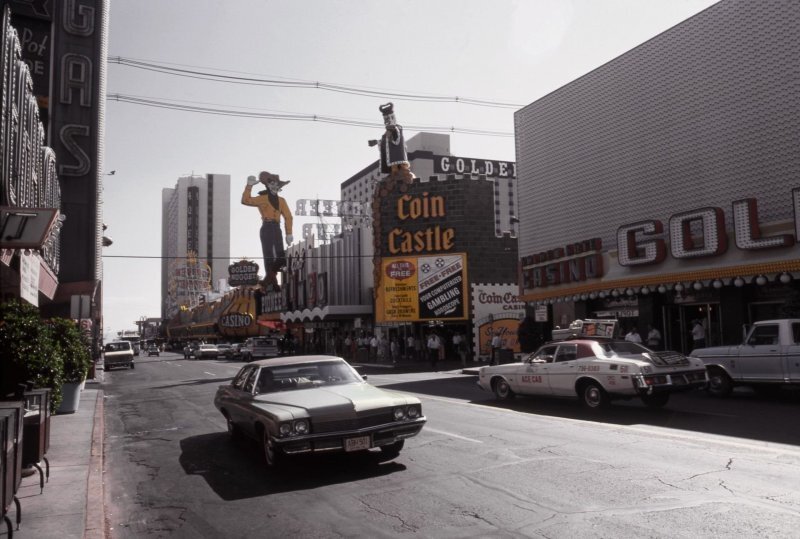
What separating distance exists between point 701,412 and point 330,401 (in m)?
8.09

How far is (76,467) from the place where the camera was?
8898mm

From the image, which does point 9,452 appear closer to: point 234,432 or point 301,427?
point 301,427

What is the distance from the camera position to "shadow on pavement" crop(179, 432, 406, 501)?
24.4 ft

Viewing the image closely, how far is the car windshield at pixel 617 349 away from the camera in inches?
508

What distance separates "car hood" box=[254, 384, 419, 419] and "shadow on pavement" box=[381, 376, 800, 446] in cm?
492

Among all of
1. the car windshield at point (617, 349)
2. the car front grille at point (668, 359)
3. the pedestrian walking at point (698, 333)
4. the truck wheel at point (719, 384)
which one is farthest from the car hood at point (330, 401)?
the pedestrian walking at point (698, 333)

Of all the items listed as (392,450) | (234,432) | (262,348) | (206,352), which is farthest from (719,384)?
(206,352)

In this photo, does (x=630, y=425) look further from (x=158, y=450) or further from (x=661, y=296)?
(x=661, y=296)

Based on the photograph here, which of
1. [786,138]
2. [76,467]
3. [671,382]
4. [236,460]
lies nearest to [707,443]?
[671,382]

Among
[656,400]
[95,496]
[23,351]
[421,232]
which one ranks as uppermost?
[421,232]

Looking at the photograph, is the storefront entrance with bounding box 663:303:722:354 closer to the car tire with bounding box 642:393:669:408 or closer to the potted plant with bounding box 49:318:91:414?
the car tire with bounding box 642:393:669:408

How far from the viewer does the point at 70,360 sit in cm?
1458

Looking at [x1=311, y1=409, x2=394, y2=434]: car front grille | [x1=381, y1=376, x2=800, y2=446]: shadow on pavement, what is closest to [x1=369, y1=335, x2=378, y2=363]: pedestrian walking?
[x1=381, y1=376, x2=800, y2=446]: shadow on pavement

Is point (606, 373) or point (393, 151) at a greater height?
point (393, 151)
